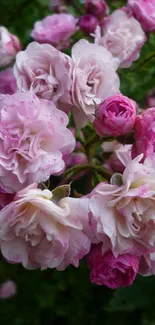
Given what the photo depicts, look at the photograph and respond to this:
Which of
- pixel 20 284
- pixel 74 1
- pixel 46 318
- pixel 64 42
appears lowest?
pixel 46 318

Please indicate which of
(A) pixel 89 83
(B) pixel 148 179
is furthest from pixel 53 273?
(B) pixel 148 179

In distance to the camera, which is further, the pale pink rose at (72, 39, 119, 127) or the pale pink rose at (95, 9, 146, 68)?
the pale pink rose at (95, 9, 146, 68)

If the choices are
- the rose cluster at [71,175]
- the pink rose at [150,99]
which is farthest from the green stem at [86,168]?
the pink rose at [150,99]

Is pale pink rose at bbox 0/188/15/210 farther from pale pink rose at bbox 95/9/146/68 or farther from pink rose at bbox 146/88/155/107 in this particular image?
pink rose at bbox 146/88/155/107

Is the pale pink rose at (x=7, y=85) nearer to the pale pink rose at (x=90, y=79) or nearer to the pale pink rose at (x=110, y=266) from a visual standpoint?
the pale pink rose at (x=90, y=79)

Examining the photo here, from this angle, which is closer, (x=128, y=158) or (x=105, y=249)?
(x=105, y=249)

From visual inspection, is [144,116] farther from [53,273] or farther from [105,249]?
[53,273]

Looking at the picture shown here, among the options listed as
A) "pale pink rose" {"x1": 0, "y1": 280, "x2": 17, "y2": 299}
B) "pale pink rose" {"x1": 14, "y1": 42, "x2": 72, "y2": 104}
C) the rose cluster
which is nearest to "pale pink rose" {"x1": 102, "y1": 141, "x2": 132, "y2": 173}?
the rose cluster
